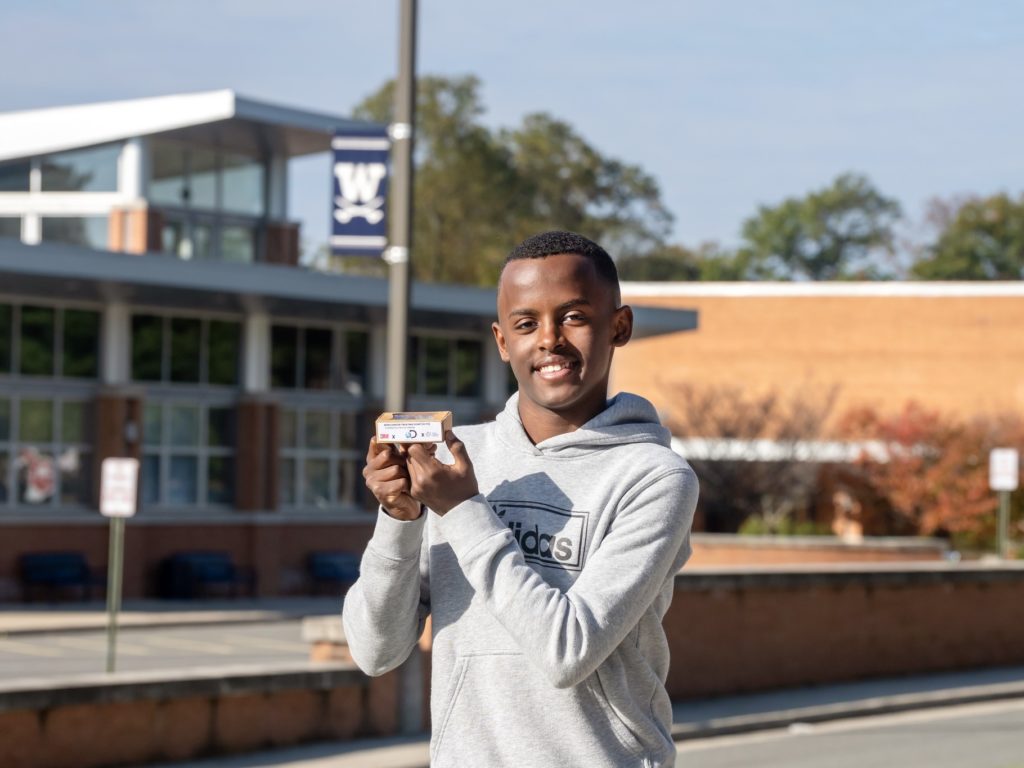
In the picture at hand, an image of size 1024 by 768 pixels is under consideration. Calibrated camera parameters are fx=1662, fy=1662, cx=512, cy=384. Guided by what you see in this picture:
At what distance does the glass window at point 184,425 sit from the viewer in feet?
105

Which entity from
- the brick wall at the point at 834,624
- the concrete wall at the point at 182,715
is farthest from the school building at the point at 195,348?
the concrete wall at the point at 182,715

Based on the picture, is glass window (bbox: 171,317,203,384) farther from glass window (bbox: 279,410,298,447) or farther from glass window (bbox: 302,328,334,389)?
glass window (bbox: 302,328,334,389)

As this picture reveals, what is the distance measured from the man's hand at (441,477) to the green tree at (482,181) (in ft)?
208

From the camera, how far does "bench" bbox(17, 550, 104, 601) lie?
29375 mm

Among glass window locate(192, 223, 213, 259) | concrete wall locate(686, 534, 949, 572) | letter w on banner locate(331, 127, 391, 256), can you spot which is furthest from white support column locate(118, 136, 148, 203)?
letter w on banner locate(331, 127, 391, 256)

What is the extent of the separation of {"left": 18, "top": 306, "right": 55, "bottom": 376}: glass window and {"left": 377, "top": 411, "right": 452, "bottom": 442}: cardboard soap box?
2815cm

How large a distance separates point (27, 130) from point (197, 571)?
32.9ft

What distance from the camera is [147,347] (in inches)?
1241

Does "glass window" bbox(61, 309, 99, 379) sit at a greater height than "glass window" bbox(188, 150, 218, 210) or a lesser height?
lesser

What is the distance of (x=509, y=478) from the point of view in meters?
3.24

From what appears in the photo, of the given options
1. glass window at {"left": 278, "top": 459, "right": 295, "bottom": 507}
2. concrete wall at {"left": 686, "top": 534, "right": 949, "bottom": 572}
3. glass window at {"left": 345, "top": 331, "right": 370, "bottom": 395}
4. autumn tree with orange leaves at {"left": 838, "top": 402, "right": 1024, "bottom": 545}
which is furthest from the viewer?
autumn tree with orange leaves at {"left": 838, "top": 402, "right": 1024, "bottom": 545}

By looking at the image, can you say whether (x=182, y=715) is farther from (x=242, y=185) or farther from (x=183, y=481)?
(x=242, y=185)

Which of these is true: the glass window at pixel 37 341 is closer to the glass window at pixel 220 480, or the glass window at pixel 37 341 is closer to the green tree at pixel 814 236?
the glass window at pixel 220 480

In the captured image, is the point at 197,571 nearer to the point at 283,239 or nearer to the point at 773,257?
the point at 283,239
